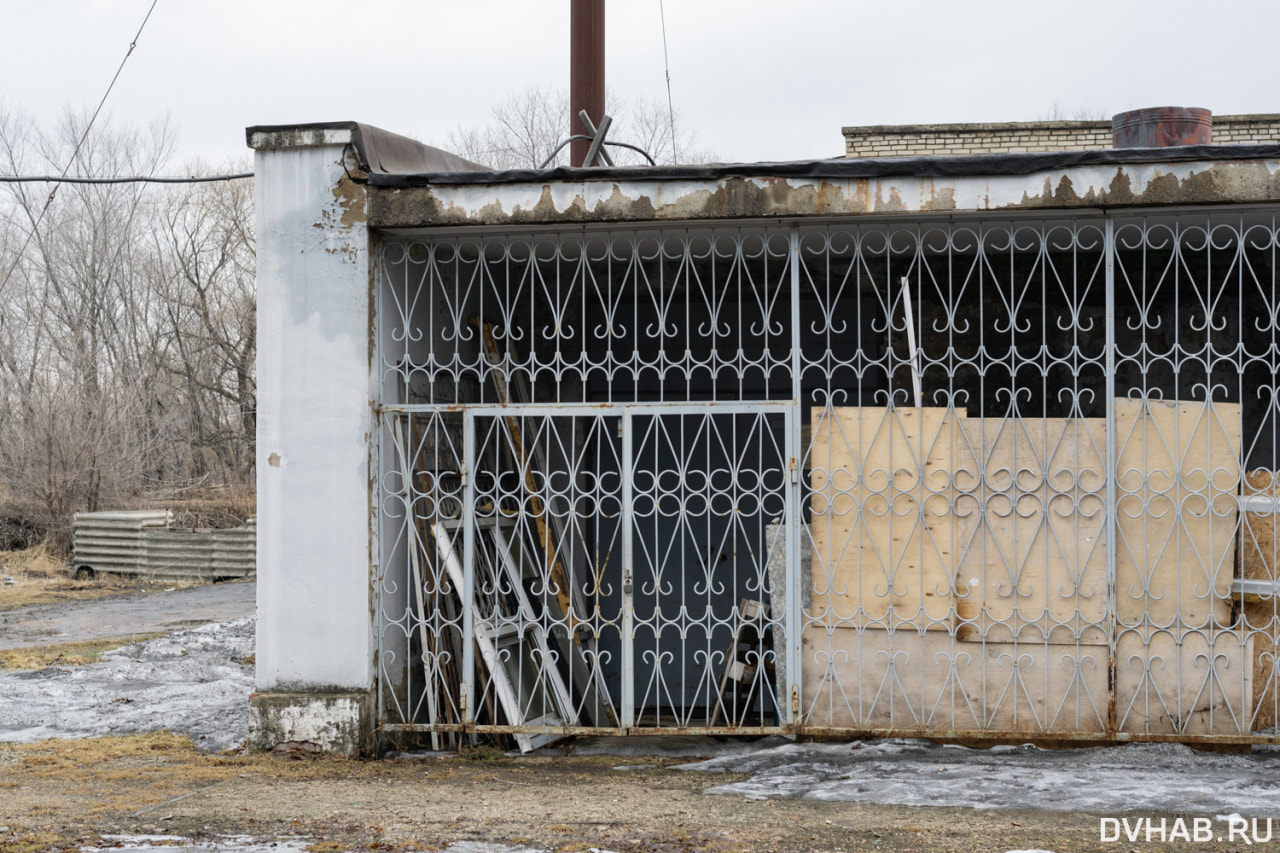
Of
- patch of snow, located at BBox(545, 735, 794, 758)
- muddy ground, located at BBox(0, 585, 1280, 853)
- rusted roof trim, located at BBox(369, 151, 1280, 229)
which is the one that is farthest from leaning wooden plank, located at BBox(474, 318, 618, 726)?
rusted roof trim, located at BBox(369, 151, 1280, 229)

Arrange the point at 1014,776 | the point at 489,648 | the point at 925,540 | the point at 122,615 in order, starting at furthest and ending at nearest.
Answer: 1. the point at 122,615
2. the point at 489,648
3. the point at 925,540
4. the point at 1014,776

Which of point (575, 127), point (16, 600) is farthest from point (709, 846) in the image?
point (16, 600)

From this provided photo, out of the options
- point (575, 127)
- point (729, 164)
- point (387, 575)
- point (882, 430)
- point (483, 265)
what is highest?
point (575, 127)

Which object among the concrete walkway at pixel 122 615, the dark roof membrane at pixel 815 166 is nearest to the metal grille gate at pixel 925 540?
the dark roof membrane at pixel 815 166

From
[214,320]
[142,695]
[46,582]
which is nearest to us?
[142,695]

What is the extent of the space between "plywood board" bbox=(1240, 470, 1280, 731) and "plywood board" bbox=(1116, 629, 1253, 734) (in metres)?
0.08

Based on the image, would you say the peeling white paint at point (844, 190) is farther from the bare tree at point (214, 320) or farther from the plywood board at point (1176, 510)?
the bare tree at point (214, 320)

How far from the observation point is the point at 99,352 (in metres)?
30.7

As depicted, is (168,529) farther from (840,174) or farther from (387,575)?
(840,174)

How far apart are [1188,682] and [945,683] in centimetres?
121

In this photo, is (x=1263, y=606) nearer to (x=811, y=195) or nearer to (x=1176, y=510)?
(x=1176, y=510)

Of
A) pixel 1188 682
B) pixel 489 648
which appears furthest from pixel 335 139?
pixel 1188 682

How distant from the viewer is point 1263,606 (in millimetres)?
5965

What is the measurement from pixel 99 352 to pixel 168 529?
47.2 ft
